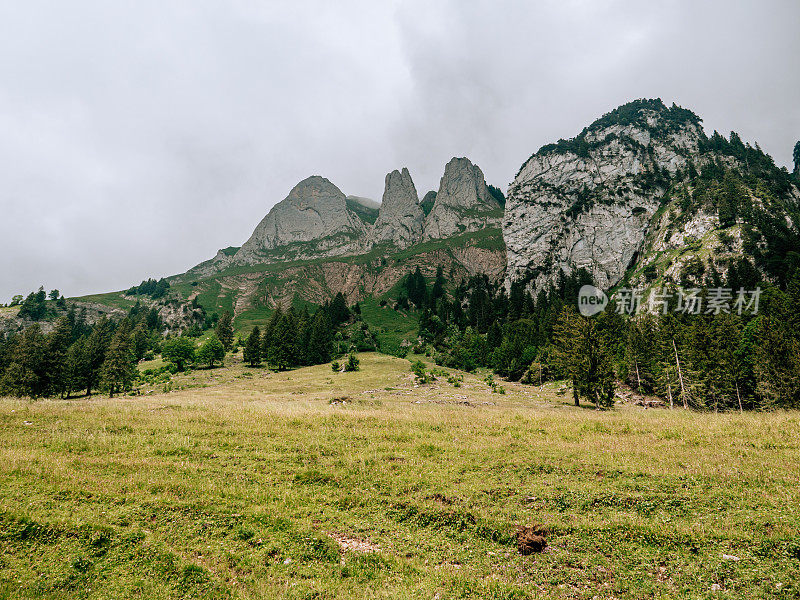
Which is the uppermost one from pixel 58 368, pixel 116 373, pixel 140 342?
pixel 140 342

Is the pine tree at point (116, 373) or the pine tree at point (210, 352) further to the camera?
the pine tree at point (210, 352)

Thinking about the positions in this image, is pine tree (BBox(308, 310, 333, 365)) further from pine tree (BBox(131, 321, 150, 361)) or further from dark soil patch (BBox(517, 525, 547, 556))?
dark soil patch (BBox(517, 525, 547, 556))

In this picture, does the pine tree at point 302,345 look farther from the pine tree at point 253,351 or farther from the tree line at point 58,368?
the tree line at point 58,368

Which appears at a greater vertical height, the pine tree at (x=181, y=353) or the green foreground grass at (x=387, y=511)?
the green foreground grass at (x=387, y=511)

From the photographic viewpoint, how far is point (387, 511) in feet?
34.7

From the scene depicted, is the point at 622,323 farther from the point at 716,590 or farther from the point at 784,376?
the point at 716,590

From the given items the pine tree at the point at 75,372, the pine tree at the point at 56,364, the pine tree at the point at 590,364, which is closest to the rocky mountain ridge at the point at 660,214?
the pine tree at the point at 590,364

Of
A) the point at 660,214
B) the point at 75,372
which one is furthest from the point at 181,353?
the point at 660,214

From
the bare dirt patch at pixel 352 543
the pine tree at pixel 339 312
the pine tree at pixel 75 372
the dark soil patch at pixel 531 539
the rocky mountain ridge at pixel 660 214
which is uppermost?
the rocky mountain ridge at pixel 660 214

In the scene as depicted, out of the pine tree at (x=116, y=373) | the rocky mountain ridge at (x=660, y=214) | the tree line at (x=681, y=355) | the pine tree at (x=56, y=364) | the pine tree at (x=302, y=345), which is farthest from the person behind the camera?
the rocky mountain ridge at (x=660, y=214)

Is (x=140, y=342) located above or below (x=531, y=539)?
below

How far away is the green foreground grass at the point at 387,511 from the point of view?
7336 mm

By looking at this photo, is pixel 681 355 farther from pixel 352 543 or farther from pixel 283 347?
pixel 283 347

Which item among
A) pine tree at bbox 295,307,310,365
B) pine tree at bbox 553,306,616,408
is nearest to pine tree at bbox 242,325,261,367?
pine tree at bbox 295,307,310,365
